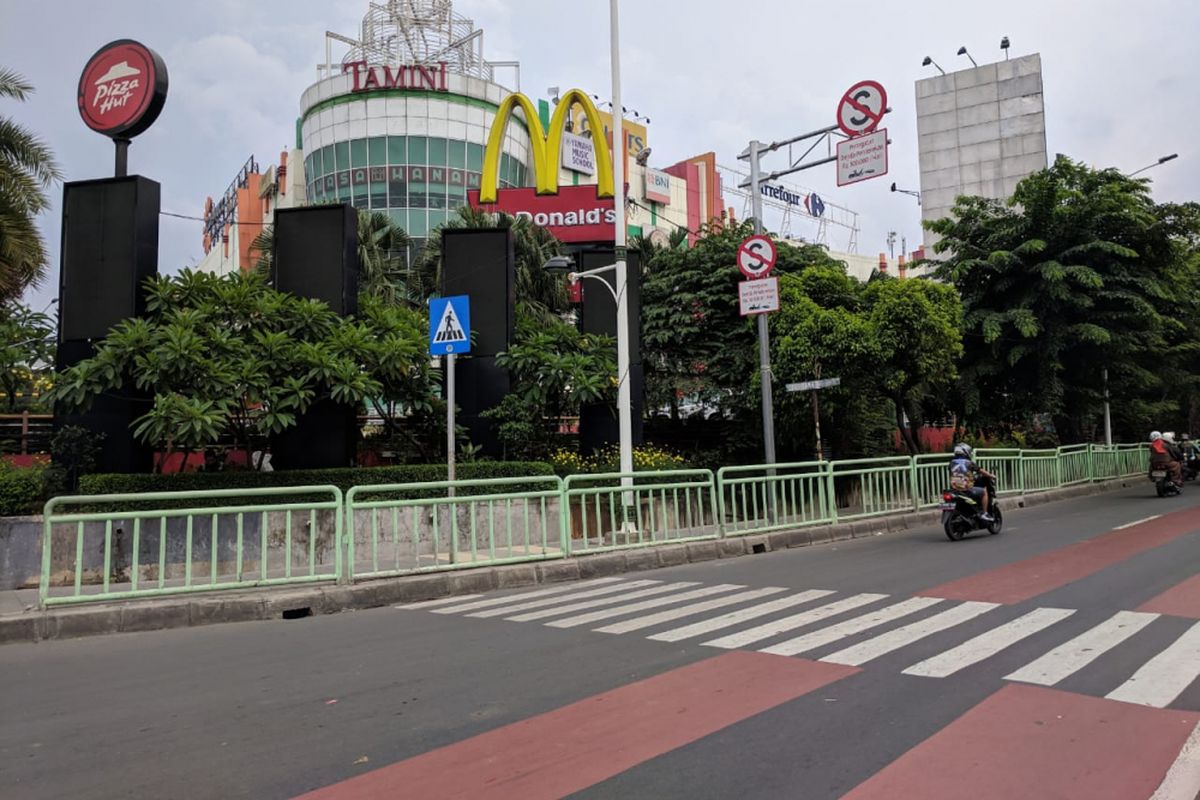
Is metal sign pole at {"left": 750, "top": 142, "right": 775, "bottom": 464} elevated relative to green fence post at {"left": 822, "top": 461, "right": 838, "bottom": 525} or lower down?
elevated

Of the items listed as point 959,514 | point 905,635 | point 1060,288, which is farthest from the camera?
point 1060,288

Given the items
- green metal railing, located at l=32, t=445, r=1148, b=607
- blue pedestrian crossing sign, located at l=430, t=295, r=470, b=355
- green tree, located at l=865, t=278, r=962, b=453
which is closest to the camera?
green metal railing, located at l=32, t=445, r=1148, b=607

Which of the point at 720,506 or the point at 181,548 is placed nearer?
the point at 181,548

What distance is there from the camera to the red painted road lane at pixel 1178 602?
22.0 ft

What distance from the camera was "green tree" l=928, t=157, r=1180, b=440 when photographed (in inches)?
867

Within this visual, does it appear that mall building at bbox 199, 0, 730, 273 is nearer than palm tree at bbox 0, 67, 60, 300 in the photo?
No

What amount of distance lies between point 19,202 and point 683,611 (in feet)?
57.5

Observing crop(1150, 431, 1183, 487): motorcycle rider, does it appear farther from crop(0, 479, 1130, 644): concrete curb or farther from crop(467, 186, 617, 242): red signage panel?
crop(467, 186, 617, 242): red signage panel

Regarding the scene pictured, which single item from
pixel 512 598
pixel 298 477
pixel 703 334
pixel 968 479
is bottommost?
pixel 512 598

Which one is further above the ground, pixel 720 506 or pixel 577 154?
pixel 577 154

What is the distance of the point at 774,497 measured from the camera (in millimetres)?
12203

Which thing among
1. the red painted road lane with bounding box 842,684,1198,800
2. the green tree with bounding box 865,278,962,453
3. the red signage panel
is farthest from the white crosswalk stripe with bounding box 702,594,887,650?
the red signage panel

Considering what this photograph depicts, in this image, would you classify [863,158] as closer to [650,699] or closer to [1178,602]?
[1178,602]

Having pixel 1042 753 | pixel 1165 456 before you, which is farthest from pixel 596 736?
pixel 1165 456
